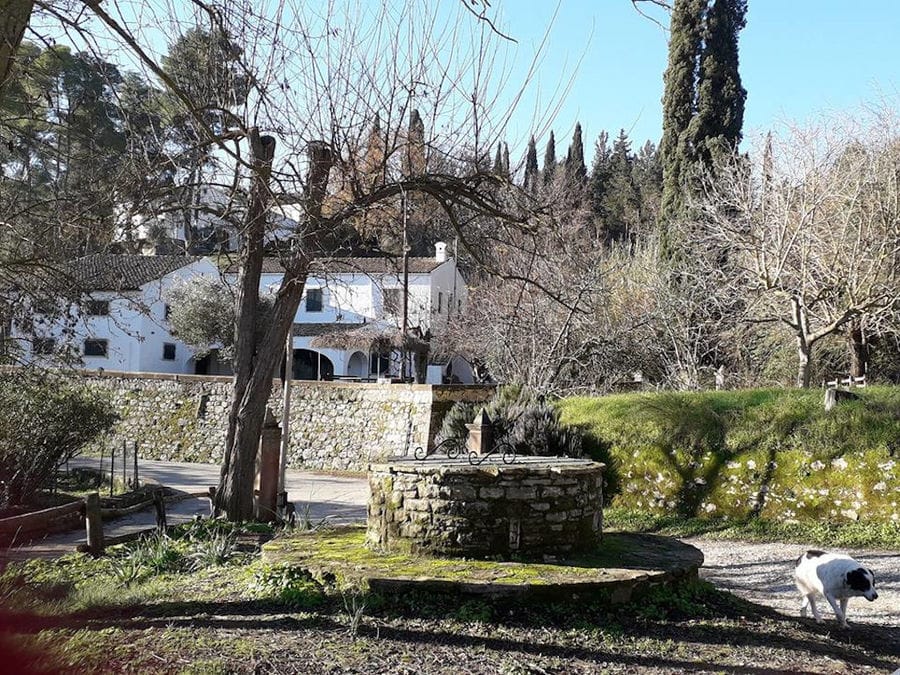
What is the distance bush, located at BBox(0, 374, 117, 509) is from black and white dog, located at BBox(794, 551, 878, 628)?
35.7ft

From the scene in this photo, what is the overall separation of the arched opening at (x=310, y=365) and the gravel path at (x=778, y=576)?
1196 inches

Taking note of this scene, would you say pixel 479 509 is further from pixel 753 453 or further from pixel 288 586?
pixel 753 453

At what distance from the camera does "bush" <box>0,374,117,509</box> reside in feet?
42.0

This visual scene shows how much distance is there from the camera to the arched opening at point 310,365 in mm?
40094

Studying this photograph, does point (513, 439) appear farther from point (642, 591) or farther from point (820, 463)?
point (642, 591)

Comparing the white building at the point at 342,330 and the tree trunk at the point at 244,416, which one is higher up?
the white building at the point at 342,330

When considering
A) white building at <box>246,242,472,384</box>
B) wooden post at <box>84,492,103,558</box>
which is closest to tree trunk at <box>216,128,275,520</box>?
wooden post at <box>84,492,103,558</box>

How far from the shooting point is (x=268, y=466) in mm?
11484

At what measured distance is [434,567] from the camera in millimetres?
6586

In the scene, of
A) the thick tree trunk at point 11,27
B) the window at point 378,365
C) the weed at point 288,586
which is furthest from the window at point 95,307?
the window at point 378,365

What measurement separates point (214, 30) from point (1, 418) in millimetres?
8697

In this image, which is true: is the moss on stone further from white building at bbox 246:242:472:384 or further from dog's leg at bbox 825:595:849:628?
white building at bbox 246:242:472:384

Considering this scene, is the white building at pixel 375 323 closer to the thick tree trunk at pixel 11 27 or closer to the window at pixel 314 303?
the window at pixel 314 303

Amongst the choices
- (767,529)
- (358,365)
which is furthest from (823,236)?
(358,365)
